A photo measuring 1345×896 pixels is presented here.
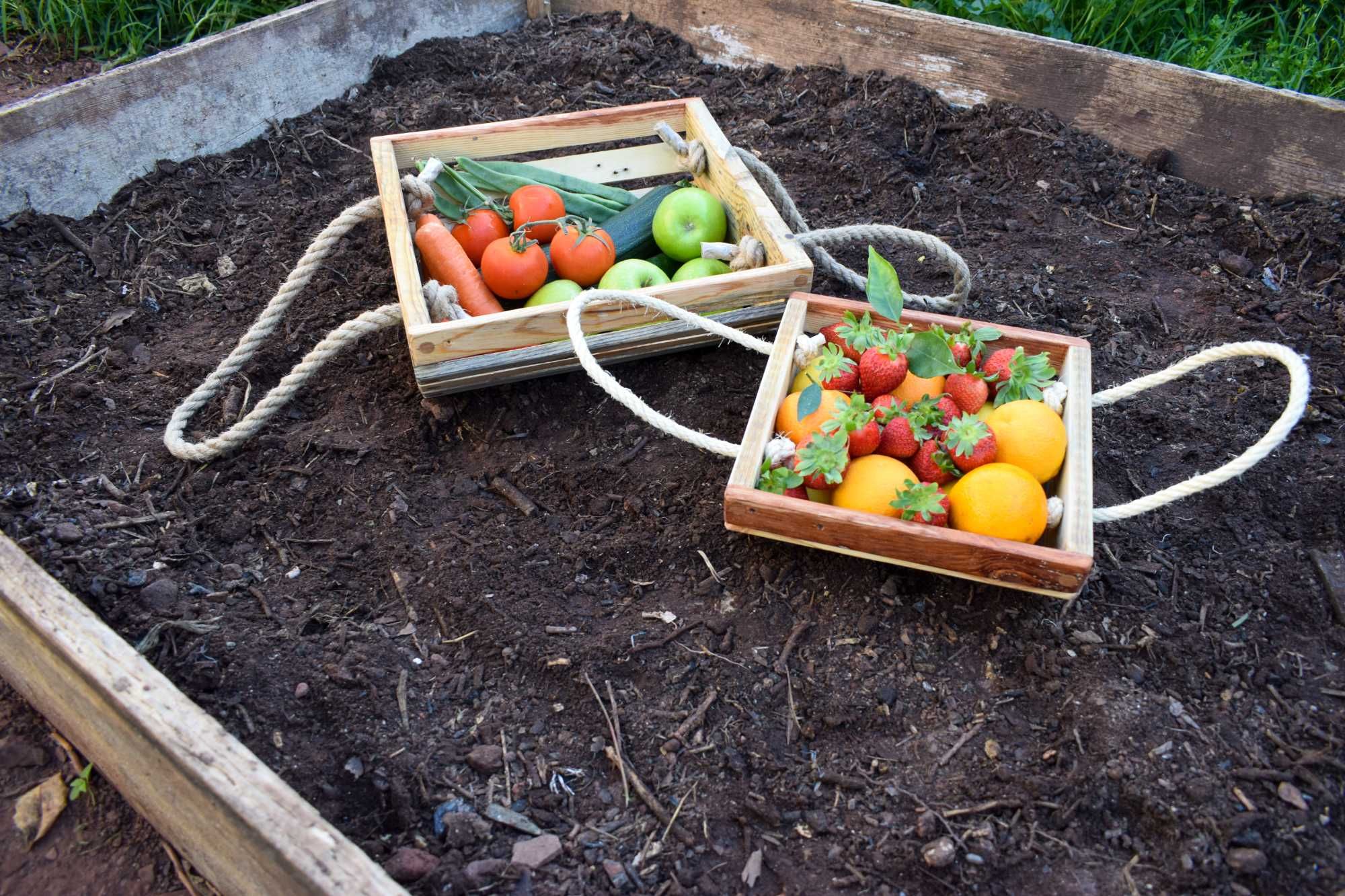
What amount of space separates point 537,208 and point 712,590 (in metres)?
1.30

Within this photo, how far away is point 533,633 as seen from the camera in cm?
202

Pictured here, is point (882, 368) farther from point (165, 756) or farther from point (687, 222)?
point (165, 756)

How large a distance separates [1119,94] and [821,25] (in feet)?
3.74

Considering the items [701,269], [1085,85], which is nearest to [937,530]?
[701,269]

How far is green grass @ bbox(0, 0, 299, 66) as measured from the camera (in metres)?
3.94

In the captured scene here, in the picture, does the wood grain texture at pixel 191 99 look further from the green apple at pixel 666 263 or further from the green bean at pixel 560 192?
the green apple at pixel 666 263

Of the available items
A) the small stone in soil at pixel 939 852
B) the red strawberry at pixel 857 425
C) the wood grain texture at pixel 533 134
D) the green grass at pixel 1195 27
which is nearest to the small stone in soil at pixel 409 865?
the small stone in soil at pixel 939 852

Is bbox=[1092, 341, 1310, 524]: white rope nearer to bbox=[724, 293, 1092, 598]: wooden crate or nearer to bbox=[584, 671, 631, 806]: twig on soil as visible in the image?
bbox=[724, 293, 1092, 598]: wooden crate

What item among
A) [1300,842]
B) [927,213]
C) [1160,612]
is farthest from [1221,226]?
[1300,842]

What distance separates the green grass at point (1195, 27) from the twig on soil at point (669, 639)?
2.90 metres

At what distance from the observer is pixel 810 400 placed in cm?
194

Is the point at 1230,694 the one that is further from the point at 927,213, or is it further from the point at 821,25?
the point at 821,25

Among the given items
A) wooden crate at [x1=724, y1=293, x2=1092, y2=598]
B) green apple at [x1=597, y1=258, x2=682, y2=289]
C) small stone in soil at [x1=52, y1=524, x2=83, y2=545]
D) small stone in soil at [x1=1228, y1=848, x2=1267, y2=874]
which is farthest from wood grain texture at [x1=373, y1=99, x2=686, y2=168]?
small stone in soil at [x1=1228, y1=848, x2=1267, y2=874]

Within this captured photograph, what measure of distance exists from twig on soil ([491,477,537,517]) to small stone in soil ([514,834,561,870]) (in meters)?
0.80
